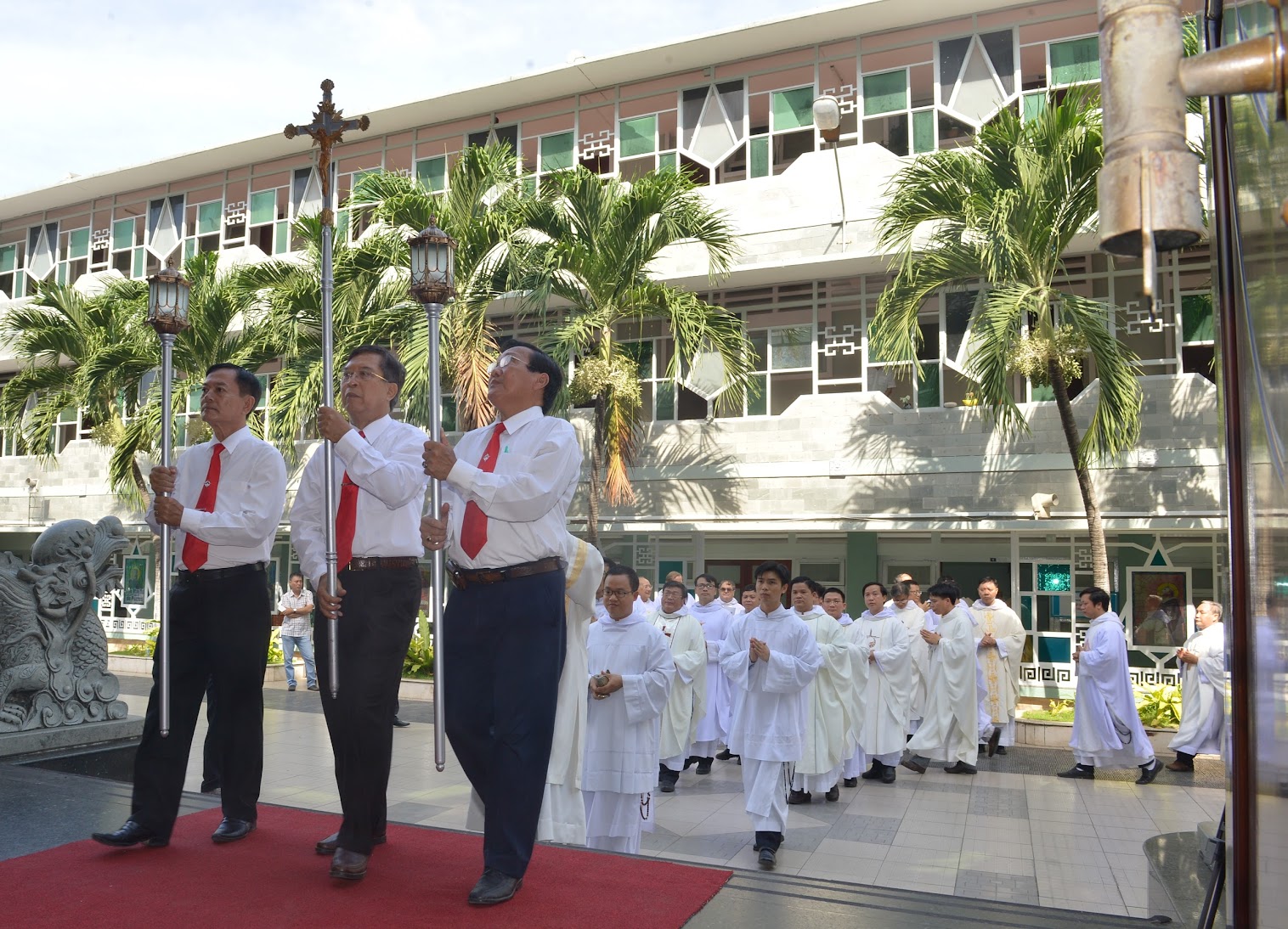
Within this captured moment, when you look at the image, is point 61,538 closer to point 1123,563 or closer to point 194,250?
point 1123,563

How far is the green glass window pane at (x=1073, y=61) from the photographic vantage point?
15797mm

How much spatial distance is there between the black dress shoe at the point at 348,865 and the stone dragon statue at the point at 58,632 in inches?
130

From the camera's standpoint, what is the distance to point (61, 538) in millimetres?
6629

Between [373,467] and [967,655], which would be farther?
[967,655]

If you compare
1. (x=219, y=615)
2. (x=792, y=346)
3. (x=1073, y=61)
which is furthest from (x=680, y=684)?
(x=1073, y=61)

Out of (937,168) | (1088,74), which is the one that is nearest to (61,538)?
(937,168)

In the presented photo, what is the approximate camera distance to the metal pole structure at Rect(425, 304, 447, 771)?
361 centimetres

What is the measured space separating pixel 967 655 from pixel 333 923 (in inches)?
366

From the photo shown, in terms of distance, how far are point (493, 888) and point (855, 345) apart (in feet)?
47.4

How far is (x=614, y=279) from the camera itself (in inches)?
562

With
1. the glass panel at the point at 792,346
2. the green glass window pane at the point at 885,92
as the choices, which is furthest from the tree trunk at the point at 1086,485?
the green glass window pane at the point at 885,92

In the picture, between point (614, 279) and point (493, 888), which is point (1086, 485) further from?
point (493, 888)

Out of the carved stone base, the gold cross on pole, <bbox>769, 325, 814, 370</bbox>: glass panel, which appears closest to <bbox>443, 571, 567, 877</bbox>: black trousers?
the gold cross on pole

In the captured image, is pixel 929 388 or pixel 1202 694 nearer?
pixel 1202 694
